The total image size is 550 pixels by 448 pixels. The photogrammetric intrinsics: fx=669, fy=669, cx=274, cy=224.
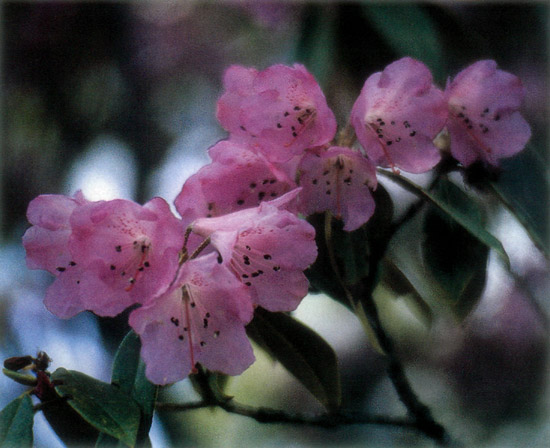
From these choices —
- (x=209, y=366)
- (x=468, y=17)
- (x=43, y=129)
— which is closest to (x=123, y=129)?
(x=43, y=129)

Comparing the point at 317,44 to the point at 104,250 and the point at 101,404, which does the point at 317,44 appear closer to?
the point at 104,250

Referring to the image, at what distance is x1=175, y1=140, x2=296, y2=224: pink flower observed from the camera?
96cm

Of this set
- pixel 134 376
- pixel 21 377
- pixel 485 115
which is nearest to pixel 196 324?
pixel 134 376

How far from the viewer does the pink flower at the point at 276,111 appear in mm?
974

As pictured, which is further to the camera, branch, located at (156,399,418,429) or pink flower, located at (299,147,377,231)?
branch, located at (156,399,418,429)

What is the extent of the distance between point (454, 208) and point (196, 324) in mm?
457

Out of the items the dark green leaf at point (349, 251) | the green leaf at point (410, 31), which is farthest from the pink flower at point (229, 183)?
the green leaf at point (410, 31)

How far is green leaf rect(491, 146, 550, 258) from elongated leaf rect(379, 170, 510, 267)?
3.3 inches

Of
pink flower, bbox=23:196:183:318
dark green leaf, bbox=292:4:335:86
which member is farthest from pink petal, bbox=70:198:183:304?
dark green leaf, bbox=292:4:335:86

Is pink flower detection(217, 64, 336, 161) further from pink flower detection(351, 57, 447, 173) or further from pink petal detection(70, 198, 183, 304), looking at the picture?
pink petal detection(70, 198, 183, 304)

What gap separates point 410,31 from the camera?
147 centimetres

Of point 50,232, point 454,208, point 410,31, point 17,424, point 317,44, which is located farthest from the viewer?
point 317,44

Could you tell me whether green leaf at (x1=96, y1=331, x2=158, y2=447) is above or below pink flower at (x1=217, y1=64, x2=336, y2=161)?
below

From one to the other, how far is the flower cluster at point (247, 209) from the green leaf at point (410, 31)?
351 millimetres
